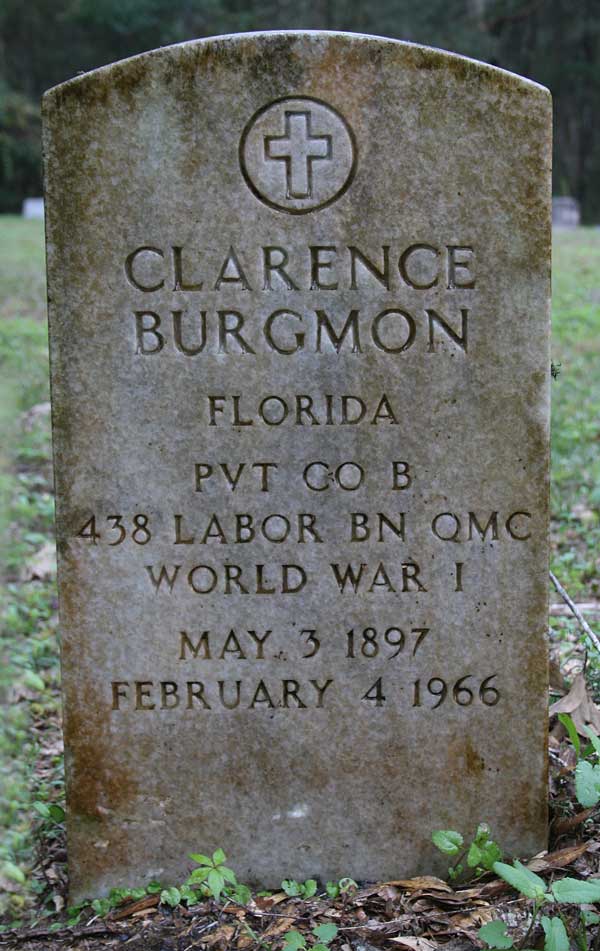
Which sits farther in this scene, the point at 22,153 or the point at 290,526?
the point at 22,153

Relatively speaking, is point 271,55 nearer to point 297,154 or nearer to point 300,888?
point 297,154

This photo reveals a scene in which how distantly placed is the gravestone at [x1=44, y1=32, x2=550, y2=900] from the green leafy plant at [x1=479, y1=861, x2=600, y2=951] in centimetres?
61

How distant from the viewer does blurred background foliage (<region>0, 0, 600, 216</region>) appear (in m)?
30.4

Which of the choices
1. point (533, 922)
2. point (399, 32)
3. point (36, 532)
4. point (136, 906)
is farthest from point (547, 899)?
point (399, 32)

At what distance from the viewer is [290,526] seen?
310 cm

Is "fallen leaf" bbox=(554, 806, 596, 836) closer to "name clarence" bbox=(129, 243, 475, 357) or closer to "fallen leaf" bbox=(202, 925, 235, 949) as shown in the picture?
"fallen leaf" bbox=(202, 925, 235, 949)

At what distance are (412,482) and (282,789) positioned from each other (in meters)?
0.97

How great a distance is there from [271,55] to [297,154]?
0.87 ft

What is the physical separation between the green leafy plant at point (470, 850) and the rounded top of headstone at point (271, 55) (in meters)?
2.09

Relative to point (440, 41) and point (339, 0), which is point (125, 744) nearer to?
point (440, 41)

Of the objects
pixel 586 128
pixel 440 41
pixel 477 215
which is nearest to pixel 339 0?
pixel 440 41

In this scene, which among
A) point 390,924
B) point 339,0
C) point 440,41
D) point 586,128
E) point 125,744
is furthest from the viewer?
point 586,128

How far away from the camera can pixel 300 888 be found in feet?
10.4

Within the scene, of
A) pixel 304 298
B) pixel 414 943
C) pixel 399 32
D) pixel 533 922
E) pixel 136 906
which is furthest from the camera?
pixel 399 32
